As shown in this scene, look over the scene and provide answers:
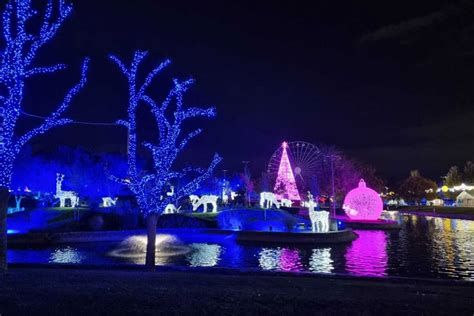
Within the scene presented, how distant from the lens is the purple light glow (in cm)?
1712

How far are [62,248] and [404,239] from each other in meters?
22.4

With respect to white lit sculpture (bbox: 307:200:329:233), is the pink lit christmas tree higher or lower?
higher

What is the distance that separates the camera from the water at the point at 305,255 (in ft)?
58.0

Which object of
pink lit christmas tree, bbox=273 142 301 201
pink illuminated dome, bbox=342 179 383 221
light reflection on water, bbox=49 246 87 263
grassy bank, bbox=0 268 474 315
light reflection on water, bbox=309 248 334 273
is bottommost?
light reflection on water, bbox=309 248 334 273

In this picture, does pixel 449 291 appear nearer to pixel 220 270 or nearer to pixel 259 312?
pixel 259 312

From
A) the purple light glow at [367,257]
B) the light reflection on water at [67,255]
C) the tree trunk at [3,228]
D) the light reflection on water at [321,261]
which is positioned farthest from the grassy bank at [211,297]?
the light reflection on water at [67,255]

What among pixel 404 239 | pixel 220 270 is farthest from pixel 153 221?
pixel 404 239

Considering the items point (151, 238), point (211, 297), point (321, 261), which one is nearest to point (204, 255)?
point (321, 261)

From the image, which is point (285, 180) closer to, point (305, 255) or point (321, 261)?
point (305, 255)

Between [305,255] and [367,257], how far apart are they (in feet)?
10.2

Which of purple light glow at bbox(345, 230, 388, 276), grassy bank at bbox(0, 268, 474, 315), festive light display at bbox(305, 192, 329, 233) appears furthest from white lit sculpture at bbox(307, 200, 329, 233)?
grassy bank at bbox(0, 268, 474, 315)

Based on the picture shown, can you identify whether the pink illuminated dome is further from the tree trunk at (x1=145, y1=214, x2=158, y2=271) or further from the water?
the tree trunk at (x1=145, y1=214, x2=158, y2=271)

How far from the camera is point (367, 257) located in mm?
20781

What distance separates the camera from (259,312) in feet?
23.3
